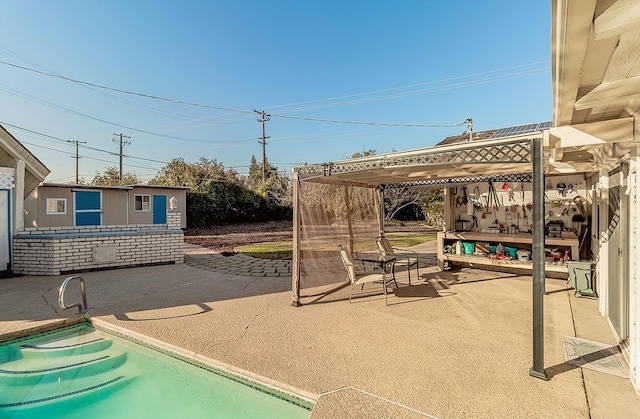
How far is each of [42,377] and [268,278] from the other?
441cm

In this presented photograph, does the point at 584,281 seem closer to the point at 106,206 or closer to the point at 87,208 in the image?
the point at 106,206

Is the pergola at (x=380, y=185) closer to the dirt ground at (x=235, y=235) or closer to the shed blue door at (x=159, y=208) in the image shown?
the dirt ground at (x=235, y=235)

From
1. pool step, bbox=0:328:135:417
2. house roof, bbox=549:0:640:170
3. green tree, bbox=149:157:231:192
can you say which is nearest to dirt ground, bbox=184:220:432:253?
green tree, bbox=149:157:231:192

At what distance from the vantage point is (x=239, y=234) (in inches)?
685

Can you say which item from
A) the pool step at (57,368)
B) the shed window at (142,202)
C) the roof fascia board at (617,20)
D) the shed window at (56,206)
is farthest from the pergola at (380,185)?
the shed window at (142,202)

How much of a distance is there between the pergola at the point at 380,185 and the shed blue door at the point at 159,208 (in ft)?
45.1

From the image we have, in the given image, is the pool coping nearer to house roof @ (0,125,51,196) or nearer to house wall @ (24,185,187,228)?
house roof @ (0,125,51,196)

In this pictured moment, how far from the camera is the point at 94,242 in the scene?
8.35m

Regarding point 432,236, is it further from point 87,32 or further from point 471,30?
point 87,32

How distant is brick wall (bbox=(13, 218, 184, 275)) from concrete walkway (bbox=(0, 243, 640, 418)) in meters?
0.72

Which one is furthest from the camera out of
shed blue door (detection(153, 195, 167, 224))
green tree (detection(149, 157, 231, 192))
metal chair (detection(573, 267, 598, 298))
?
green tree (detection(149, 157, 231, 192))

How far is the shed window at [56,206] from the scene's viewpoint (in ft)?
45.3

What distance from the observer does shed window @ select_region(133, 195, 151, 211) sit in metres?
16.7

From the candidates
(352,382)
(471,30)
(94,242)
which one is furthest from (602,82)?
(471,30)
